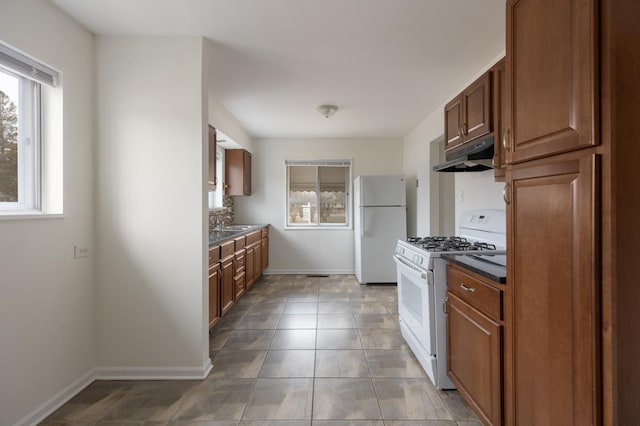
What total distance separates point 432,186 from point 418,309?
93.1 inches

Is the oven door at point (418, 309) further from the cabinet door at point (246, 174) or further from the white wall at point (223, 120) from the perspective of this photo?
the cabinet door at point (246, 174)

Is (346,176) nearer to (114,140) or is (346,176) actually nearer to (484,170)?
(484,170)

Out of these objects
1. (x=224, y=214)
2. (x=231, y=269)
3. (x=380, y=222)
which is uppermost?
(x=224, y=214)

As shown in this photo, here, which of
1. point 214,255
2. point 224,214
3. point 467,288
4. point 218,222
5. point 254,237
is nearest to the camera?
point 467,288

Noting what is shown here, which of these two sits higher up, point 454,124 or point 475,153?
point 454,124

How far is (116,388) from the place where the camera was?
2.19m

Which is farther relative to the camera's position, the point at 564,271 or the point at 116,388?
the point at 116,388

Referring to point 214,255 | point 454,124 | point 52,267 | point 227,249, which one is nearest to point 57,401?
point 52,267

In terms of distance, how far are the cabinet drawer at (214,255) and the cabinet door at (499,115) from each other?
2.24 m

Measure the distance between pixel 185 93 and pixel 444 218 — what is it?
3.48m

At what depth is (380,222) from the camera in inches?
196

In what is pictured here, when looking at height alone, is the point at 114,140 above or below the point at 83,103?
below

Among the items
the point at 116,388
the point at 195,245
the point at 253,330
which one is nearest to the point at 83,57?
the point at 195,245

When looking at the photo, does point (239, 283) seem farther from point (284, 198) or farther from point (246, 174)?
A: point (284, 198)
